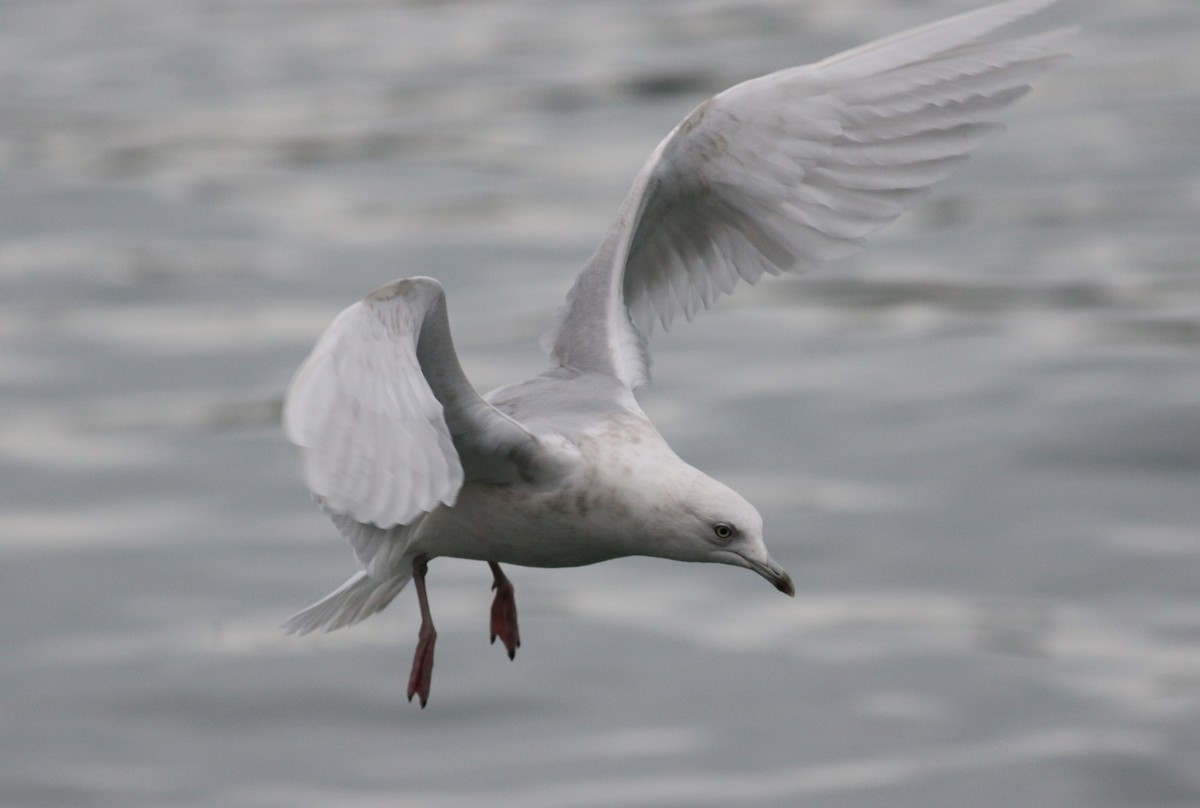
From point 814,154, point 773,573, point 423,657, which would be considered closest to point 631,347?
point 814,154

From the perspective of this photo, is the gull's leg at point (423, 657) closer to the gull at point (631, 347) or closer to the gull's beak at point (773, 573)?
the gull at point (631, 347)

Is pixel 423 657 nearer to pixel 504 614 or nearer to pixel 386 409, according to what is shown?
pixel 504 614

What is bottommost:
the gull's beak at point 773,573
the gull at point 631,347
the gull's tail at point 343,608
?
the gull's tail at point 343,608

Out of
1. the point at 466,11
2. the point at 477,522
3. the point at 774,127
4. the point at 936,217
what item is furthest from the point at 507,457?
the point at 466,11

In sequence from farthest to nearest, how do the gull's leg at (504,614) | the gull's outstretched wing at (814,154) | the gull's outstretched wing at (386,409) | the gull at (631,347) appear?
the gull's leg at (504,614) < the gull's outstretched wing at (814,154) < the gull at (631,347) < the gull's outstretched wing at (386,409)

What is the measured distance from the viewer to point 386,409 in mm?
6480

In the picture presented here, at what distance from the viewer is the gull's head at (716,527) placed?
7629 mm

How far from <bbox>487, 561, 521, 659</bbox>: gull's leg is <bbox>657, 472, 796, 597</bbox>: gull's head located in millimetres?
1065

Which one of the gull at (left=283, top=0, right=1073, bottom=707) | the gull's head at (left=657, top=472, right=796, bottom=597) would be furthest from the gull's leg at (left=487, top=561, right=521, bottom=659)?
the gull's head at (left=657, top=472, right=796, bottom=597)

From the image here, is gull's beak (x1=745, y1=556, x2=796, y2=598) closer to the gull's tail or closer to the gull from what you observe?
the gull

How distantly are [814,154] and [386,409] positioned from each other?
2.90 meters

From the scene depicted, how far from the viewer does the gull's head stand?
25.0ft

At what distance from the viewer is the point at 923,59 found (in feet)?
28.0

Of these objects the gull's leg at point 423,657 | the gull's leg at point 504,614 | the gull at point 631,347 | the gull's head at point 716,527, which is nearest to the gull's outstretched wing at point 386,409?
the gull at point 631,347
